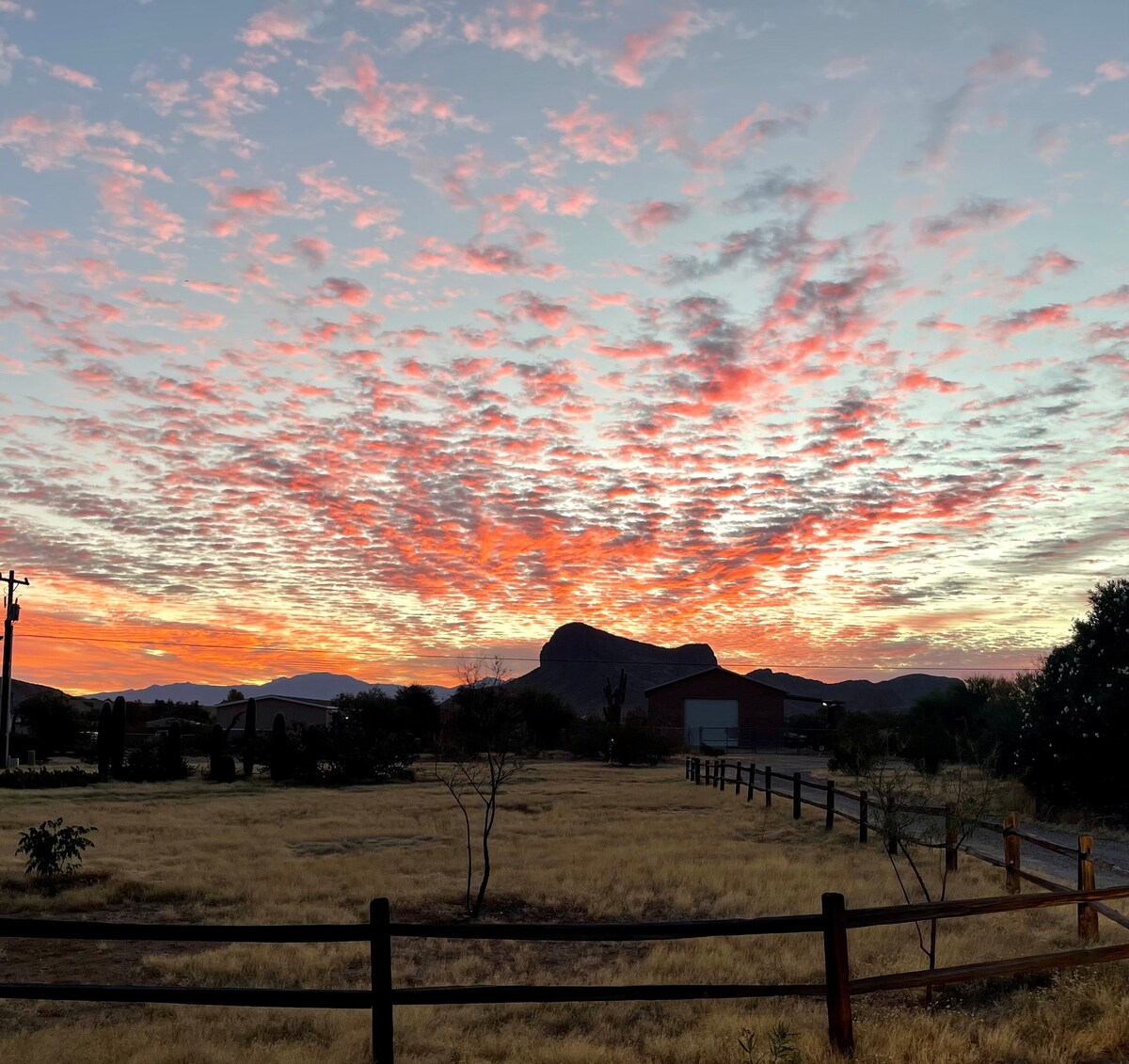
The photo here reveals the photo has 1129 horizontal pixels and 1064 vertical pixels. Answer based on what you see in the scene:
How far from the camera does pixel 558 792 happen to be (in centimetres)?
4106

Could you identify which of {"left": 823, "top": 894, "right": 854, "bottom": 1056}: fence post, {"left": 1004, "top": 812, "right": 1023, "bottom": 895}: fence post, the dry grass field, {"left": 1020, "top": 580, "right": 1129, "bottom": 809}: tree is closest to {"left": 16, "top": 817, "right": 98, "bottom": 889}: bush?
the dry grass field

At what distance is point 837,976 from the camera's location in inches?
334

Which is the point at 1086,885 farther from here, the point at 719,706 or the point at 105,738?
the point at 719,706

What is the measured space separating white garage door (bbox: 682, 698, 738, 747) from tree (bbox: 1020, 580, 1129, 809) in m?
53.7

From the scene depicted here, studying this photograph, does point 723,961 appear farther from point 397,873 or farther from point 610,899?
point 397,873

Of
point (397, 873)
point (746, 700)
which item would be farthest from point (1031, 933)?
point (746, 700)

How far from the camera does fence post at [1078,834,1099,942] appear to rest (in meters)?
12.4

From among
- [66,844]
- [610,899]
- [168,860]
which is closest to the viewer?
[610,899]

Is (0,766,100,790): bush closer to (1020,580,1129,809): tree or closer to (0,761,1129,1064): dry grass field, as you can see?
(0,761,1129,1064): dry grass field

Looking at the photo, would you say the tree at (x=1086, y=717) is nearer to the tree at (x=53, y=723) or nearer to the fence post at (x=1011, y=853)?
the fence post at (x=1011, y=853)

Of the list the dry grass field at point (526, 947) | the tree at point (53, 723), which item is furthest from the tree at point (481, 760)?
the tree at point (53, 723)

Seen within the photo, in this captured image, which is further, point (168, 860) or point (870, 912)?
point (168, 860)

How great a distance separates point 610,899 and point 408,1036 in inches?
336

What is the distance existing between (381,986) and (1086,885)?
8.91m
